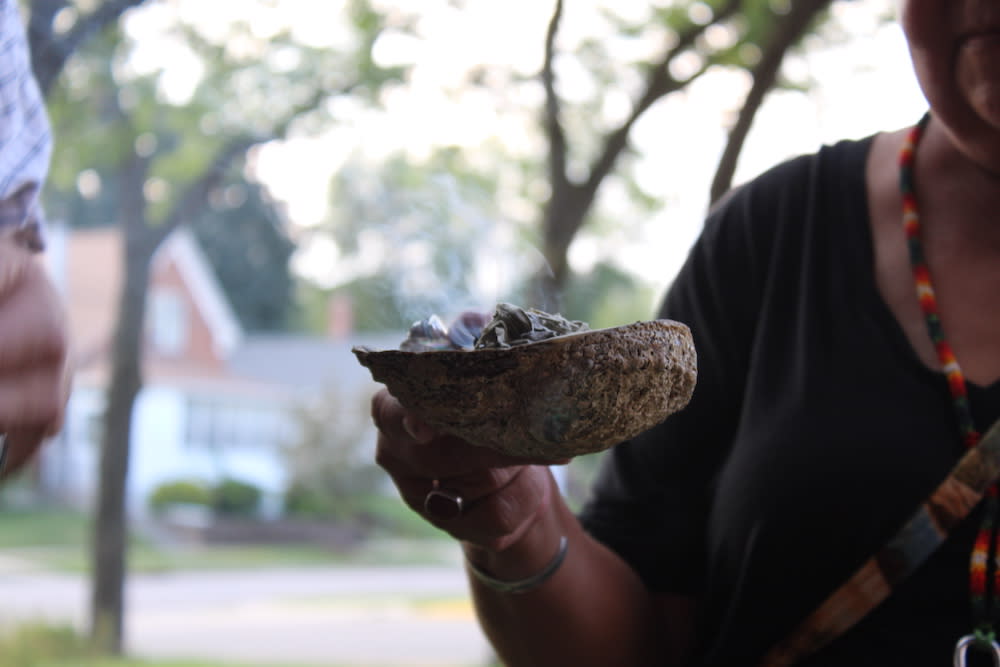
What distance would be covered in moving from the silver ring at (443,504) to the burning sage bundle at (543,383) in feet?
0.44

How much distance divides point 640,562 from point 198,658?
10694 millimetres

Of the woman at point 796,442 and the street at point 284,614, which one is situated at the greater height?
the woman at point 796,442

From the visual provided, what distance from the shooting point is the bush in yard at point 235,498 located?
27.9 meters

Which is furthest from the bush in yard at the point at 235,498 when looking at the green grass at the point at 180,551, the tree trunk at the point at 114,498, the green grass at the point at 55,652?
the green grass at the point at 55,652

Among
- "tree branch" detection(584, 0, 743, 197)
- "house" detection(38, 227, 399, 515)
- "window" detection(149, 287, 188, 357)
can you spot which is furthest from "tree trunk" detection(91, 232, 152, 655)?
"window" detection(149, 287, 188, 357)

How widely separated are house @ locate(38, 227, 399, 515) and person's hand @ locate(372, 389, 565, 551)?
3076 centimetres

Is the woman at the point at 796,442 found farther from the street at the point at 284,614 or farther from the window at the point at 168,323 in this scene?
the window at the point at 168,323

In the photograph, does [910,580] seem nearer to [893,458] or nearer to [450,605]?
[893,458]

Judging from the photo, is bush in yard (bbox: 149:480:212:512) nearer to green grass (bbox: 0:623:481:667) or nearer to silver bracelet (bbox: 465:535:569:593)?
green grass (bbox: 0:623:481:667)

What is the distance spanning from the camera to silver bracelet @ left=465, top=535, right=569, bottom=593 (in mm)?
1593

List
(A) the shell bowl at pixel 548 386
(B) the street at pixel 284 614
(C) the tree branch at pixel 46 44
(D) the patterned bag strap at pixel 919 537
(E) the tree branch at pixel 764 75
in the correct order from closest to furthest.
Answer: (A) the shell bowl at pixel 548 386 → (D) the patterned bag strap at pixel 919 537 → (C) the tree branch at pixel 46 44 → (E) the tree branch at pixel 764 75 → (B) the street at pixel 284 614

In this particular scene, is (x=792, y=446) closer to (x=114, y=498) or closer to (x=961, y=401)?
(x=961, y=401)

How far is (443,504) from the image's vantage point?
1.36 metres

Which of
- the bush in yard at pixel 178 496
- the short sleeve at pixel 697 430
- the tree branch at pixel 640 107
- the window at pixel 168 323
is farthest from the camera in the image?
the window at pixel 168 323
